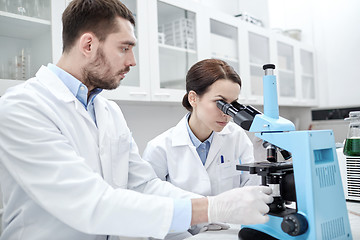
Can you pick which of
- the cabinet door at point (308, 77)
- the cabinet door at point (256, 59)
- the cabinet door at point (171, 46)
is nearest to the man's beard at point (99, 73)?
the cabinet door at point (171, 46)

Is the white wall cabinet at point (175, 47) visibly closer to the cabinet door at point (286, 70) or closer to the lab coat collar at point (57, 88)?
the cabinet door at point (286, 70)

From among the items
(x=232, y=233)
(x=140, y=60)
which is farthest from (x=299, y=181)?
(x=140, y=60)

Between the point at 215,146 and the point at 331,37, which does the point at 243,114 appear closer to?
the point at 215,146

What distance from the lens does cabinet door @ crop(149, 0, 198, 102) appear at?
6.86ft

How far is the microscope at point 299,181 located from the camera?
0.86 metres

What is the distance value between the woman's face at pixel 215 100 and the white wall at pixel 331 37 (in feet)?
8.00

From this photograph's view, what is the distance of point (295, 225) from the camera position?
839 millimetres

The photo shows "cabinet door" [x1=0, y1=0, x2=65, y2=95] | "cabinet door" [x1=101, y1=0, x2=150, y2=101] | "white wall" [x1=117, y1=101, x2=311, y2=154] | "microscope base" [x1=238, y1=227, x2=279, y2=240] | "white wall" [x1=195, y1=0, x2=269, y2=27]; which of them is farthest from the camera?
"white wall" [x1=195, y1=0, x2=269, y2=27]

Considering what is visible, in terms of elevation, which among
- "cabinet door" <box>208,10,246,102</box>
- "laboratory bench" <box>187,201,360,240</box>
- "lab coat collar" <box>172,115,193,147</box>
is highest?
"cabinet door" <box>208,10,246,102</box>

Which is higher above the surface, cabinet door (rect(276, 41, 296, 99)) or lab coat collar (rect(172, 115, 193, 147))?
cabinet door (rect(276, 41, 296, 99))

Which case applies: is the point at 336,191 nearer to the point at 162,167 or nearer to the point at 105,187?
the point at 105,187

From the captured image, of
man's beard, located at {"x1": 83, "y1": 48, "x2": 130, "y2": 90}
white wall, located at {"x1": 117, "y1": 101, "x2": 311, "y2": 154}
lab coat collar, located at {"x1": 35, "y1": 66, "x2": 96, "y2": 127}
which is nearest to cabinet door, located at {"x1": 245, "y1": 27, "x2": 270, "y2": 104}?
white wall, located at {"x1": 117, "y1": 101, "x2": 311, "y2": 154}

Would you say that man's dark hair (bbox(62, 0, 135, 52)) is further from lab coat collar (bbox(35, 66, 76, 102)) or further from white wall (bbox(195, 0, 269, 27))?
white wall (bbox(195, 0, 269, 27))

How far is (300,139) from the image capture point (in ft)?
2.91
